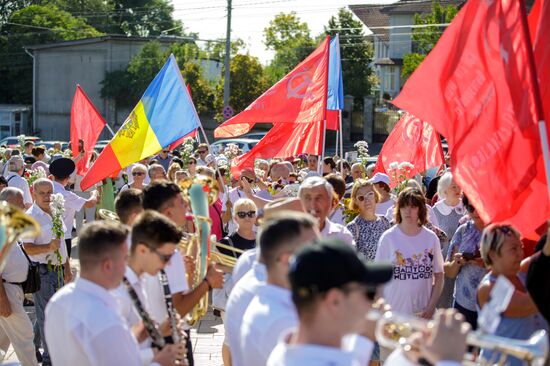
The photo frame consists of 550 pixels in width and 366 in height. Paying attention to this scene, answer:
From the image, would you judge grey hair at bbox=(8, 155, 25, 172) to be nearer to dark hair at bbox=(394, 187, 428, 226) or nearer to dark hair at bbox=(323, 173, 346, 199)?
dark hair at bbox=(323, 173, 346, 199)

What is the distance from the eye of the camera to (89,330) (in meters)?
4.55

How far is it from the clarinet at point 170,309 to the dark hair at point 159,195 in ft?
2.38

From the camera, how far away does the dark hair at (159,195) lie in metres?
6.27

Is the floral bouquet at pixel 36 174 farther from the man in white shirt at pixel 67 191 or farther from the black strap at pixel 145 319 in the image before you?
the black strap at pixel 145 319

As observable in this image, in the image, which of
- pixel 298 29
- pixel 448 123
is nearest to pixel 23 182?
pixel 448 123

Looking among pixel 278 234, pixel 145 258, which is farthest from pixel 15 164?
pixel 278 234

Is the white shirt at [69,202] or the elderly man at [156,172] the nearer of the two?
the white shirt at [69,202]

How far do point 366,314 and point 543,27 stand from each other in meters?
3.44

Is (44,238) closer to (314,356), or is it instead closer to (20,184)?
(20,184)

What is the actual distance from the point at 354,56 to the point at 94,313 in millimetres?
50773

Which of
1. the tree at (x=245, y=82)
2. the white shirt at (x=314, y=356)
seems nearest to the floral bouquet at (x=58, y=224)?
the white shirt at (x=314, y=356)

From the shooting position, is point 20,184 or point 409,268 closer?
point 409,268

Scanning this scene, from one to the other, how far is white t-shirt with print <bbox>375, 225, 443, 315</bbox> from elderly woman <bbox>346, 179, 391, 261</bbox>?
0.77 metres

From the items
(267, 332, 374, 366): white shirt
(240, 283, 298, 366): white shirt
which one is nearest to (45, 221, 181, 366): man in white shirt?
(240, 283, 298, 366): white shirt
